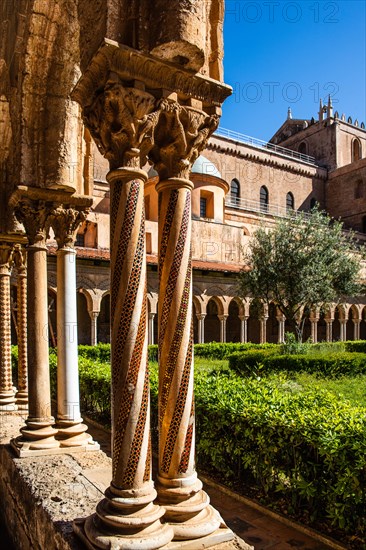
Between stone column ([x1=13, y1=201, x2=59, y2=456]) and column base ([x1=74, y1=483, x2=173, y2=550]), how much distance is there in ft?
7.90

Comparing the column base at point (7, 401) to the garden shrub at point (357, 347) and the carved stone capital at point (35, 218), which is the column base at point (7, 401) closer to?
the carved stone capital at point (35, 218)

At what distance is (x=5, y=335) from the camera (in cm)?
725

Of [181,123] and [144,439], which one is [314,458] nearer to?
[144,439]

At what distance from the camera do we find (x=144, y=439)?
2.63 metres

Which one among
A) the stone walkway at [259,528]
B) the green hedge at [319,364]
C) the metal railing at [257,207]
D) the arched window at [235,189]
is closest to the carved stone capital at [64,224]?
the stone walkway at [259,528]

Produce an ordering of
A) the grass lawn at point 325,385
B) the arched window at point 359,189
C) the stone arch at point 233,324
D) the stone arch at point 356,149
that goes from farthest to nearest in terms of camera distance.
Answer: the stone arch at point 356,149, the arched window at point 359,189, the stone arch at point 233,324, the grass lawn at point 325,385

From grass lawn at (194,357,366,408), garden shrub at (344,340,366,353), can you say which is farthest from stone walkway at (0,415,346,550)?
garden shrub at (344,340,366,353)

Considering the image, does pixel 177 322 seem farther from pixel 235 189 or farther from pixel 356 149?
pixel 356 149

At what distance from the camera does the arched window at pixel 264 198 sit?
114 feet

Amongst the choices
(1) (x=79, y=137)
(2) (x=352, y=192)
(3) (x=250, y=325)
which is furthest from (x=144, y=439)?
(2) (x=352, y=192)

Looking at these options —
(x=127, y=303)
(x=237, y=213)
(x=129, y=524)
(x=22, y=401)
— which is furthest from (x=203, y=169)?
(x=129, y=524)

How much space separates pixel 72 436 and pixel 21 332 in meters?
2.53

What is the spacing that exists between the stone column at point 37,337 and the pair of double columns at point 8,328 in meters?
1.68

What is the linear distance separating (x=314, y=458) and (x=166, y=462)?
6.67 ft
